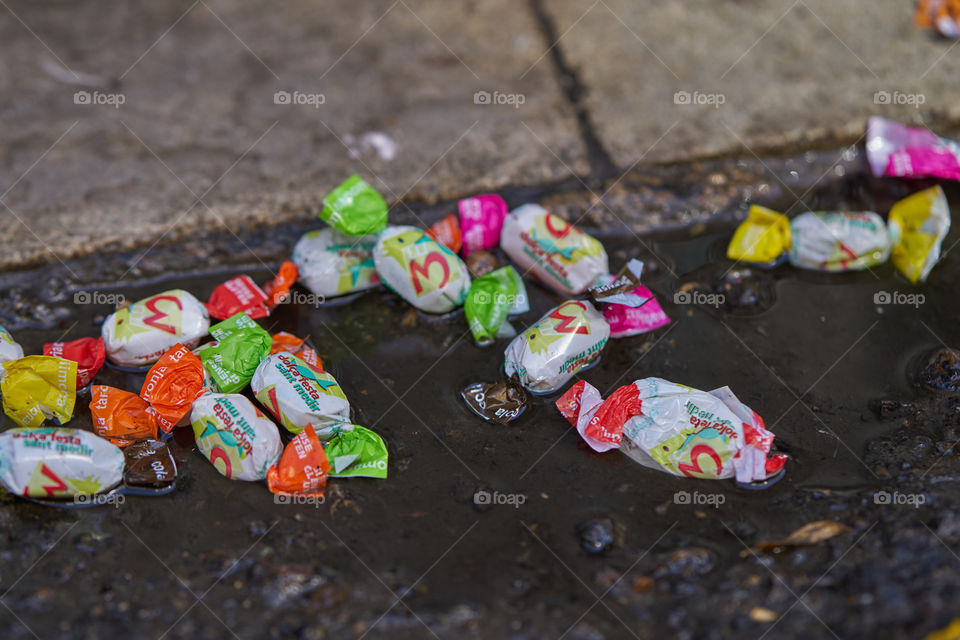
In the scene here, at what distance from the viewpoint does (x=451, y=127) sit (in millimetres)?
3414

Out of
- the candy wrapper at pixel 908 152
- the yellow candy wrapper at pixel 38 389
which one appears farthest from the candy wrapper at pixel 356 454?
the candy wrapper at pixel 908 152

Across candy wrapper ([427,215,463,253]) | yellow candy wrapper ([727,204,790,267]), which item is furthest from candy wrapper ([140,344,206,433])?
yellow candy wrapper ([727,204,790,267])

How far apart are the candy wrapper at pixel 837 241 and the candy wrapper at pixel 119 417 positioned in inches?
89.7

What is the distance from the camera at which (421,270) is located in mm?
2654

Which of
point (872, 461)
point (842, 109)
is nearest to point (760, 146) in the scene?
point (842, 109)

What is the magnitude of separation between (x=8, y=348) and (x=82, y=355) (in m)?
0.22

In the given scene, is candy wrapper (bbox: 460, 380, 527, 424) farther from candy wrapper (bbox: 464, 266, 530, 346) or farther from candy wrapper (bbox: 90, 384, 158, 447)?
candy wrapper (bbox: 90, 384, 158, 447)

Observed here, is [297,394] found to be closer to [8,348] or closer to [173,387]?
[173,387]

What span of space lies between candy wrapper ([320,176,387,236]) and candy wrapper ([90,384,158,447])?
0.86 m

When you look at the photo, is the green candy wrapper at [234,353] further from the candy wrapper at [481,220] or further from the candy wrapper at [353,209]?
the candy wrapper at [481,220]

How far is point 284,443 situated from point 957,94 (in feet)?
10.9

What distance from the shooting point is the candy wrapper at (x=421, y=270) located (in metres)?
2.66

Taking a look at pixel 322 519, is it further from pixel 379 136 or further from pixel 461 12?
pixel 461 12

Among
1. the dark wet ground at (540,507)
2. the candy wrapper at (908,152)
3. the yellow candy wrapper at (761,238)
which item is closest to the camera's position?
the dark wet ground at (540,507)
